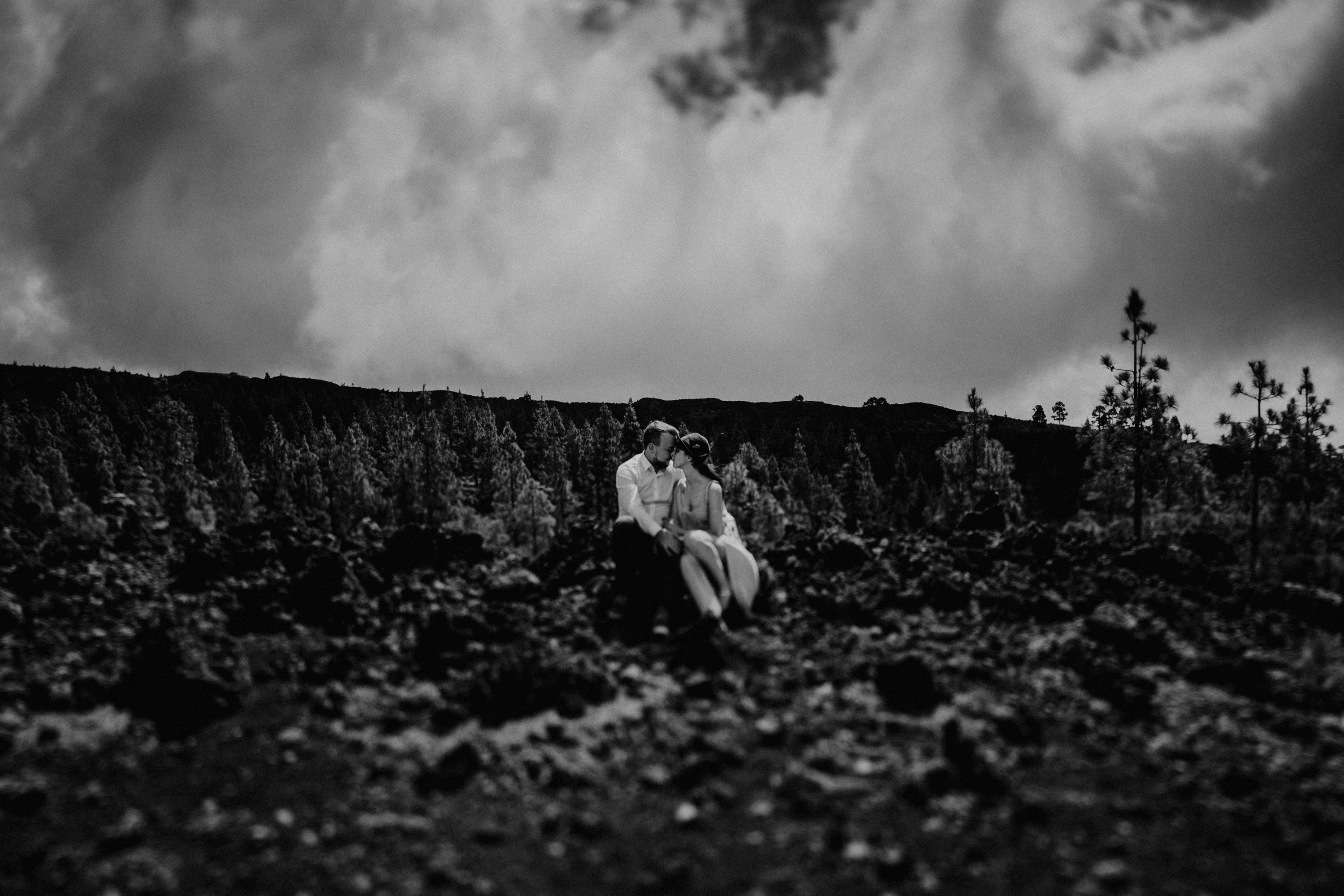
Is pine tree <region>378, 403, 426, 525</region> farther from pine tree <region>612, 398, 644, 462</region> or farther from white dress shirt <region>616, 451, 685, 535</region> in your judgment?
white dress shirt <region>616, 451, 685, 535</region>

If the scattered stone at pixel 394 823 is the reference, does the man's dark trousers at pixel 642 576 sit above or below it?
above

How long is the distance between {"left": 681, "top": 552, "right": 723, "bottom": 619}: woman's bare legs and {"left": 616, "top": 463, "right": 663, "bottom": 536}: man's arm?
752 mm

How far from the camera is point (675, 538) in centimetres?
975

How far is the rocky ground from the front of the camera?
5043 millimetres

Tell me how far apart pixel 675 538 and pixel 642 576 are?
4.23 feet

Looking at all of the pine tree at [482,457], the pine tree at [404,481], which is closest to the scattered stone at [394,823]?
the pine tree at [404,481]

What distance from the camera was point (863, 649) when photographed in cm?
919

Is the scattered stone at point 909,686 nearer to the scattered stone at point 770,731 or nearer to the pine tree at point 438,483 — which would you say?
the scattered stone at point 770,731

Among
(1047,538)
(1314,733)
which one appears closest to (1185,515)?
(1047,538)

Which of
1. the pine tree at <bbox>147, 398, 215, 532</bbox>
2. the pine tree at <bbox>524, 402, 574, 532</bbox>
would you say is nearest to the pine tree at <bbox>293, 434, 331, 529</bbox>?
the pine tree at <bbox>147, 398, 215, 532</bbox>

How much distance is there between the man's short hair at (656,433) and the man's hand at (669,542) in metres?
1.61

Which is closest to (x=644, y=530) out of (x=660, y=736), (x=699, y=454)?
(x=699, y=454)

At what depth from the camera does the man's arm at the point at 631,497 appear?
33.2ft

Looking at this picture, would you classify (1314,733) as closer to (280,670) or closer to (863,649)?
(863,649)
